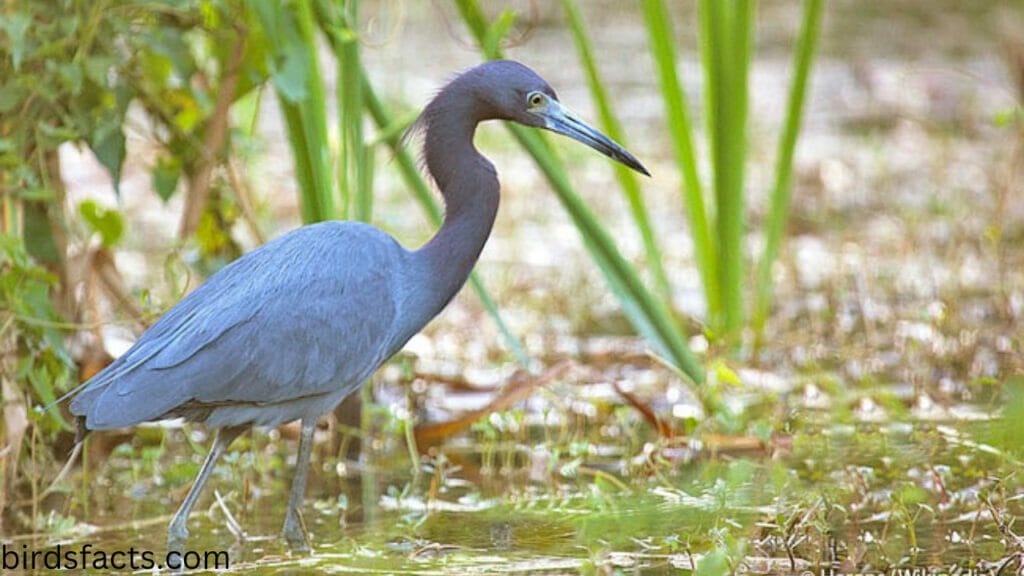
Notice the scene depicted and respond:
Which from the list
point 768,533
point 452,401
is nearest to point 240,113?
point 452,401

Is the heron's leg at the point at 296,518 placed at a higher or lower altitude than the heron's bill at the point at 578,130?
lower

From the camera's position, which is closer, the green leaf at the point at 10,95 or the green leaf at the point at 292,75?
the green leaf at the point at 10,95

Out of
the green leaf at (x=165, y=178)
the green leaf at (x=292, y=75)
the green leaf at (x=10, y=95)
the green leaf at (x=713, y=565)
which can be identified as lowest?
the green leaf at (x=713, y=565)

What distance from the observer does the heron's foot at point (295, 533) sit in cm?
430

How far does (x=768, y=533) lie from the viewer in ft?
13.9

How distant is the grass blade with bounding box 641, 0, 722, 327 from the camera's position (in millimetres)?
5723

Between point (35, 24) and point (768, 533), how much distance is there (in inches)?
95.0

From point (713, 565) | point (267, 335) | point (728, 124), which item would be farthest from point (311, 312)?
point (728, 124)

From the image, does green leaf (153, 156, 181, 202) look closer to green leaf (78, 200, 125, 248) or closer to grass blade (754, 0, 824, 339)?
green leaf (78, 200, 125, 248)

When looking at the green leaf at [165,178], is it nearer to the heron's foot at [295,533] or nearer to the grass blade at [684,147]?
the heron's foot at [295,533]

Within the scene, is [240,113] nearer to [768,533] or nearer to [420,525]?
[420,525]

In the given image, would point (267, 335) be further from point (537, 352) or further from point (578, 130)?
point (537, 352)

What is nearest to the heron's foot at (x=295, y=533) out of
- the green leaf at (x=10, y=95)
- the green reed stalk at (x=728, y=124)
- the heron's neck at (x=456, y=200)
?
the heron's neck at (x=456, y=200)

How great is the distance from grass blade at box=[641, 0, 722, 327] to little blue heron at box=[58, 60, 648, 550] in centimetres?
127
